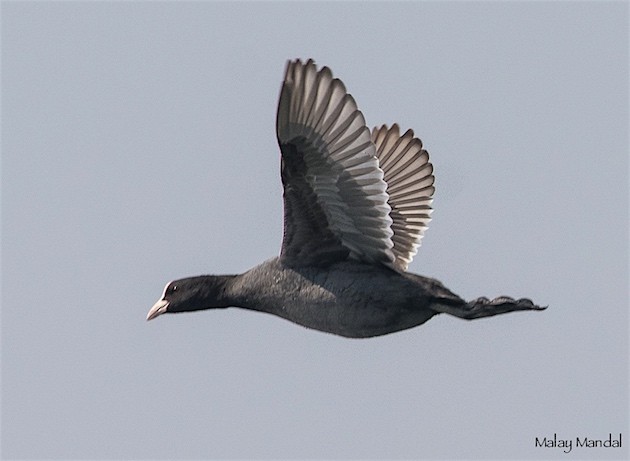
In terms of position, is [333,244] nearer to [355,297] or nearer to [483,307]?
[355,297]

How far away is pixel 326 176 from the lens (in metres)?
13.3

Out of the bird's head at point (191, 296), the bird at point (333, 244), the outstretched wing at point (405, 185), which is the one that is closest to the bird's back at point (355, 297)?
the bird at point (333, 244)

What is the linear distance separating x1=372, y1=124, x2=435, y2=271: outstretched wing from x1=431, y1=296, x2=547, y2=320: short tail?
165 centimetres

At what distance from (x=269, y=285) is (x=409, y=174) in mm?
2501

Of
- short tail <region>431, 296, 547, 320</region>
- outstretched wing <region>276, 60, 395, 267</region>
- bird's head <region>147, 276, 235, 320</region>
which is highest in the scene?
outstretched wing <region>276, 60, 395, 267</region>

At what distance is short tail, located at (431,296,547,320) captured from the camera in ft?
44.7

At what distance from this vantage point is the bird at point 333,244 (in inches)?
509

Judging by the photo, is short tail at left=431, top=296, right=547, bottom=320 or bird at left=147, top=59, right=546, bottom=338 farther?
short tail at left=431, top=296, right=547, bottom=320

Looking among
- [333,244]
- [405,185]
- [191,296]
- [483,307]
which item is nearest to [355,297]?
[333,244]

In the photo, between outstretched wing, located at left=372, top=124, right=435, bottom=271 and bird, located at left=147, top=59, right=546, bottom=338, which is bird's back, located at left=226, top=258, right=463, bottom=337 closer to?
bird, located at left=147, top=59, right=546, bottom=338

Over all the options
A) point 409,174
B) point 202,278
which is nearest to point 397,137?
point 409,174

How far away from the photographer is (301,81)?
12.8 metres

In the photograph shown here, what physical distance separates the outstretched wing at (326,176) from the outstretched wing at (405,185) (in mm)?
1593

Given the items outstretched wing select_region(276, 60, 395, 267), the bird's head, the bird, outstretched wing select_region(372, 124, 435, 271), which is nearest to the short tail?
the bird
